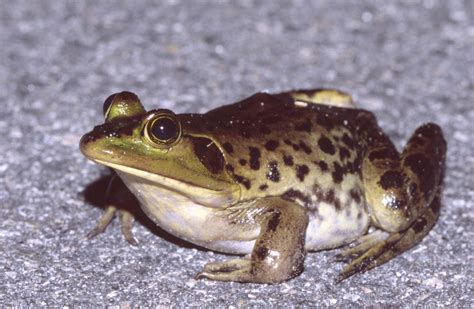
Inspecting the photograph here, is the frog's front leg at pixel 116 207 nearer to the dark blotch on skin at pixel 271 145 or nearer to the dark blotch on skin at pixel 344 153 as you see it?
the dark blotch on skin at pixel 271 145

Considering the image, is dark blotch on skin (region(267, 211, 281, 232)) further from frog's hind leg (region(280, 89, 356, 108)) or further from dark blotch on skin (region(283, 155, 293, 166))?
frog's hind leg (region(280, 89, 356, 108))

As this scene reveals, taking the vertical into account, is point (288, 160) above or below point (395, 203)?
above

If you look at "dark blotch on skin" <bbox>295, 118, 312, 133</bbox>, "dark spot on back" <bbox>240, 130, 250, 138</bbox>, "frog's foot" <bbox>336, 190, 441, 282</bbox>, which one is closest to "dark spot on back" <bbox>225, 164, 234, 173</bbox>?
"dark spot on back" <bbox>240, 130, 250, 138</bbox>

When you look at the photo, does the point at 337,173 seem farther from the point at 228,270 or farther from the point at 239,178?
the point at 228,270

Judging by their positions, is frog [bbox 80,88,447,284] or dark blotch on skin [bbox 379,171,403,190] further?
dark blotch on skin [bbox 379,171,403,190]

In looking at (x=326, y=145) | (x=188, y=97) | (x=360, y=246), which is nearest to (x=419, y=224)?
(x=360, y=246)

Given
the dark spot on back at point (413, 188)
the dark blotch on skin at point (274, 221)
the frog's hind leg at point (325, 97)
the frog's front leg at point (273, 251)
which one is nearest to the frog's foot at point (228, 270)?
the frog's front leg at point (273, 251)

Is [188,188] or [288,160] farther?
[288,160]

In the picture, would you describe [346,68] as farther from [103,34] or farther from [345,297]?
[345,297]
